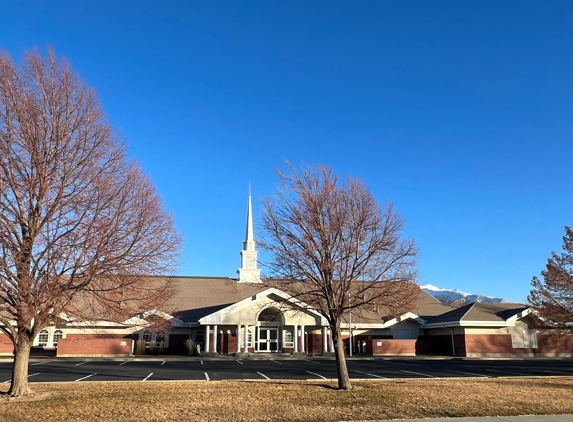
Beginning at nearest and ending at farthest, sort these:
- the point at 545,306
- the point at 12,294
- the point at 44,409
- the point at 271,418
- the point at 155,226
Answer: the point at 271,418 < the point at 44,409 < the point at 12,294 < the point at 155,226 < the point at 545,306

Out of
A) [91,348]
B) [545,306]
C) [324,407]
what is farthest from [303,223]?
[91,348]

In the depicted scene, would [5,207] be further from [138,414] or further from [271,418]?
[271,418]

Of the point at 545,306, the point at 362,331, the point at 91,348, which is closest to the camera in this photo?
the point at 545,306

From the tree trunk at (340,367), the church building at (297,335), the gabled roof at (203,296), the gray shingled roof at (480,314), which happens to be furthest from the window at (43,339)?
the tree trunk at (340,367)

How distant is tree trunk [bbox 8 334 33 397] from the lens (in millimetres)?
12805

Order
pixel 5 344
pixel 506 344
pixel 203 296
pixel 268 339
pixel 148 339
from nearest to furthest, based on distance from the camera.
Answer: pixel 5 344 < pixel 506 344 < pixel 148 339 < pixel 268 339 < pixel 203 296

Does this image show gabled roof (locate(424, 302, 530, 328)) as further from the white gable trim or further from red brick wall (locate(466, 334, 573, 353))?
the white gable trim

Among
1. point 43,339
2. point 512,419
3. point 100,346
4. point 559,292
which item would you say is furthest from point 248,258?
point 512,419

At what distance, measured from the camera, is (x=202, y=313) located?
4038cm

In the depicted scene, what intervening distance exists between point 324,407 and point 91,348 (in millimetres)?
28226

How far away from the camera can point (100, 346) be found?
35.6 meters

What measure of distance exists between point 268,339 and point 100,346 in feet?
41.0

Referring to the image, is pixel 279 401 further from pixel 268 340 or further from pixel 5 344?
pixel 5 344

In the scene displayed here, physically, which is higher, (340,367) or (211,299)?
(211,299)
